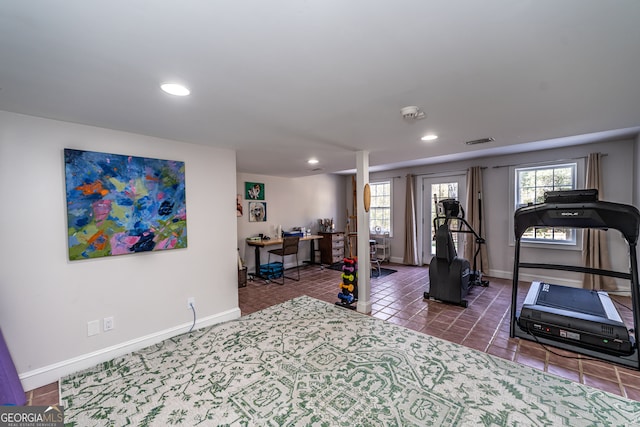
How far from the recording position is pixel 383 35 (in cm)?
119

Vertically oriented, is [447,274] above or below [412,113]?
below

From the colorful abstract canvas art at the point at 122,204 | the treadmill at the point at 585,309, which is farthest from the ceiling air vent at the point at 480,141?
the colorful abstract canvas art at the point at 122,204

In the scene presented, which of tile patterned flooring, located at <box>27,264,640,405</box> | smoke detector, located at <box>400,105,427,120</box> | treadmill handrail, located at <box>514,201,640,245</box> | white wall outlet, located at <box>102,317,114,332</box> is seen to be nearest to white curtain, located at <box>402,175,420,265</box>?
tile patterned flooring, located at <box>27,264,640,405</box>

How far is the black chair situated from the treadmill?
0.82m

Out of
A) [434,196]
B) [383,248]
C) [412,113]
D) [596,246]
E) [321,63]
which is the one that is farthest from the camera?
[383,248]

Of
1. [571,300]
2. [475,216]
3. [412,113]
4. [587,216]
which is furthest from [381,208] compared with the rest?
[412,113]

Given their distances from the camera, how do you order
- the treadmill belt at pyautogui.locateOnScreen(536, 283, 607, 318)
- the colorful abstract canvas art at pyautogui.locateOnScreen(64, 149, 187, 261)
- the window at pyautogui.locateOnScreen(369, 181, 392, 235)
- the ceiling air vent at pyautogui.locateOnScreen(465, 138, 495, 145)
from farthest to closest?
the window at pyautogui.locateOnScreen(369, 181, 392, 235) < the ceiling air vent at pyautogui.locateOnScreen(465, 138, 495, 145) < the treadmill belt at pyautogui.locateOnScreen(536, 283, 607, 318) < the colorful abstract canvas art at pyautogui.locateOnScreen(64, 149, 187, 261)

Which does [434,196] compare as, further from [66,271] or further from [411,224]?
[66,271]

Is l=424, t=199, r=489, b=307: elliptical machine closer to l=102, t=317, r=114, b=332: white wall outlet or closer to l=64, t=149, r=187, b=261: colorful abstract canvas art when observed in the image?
l=64, t=149, r=187, b=261: colorful abstract canvas art

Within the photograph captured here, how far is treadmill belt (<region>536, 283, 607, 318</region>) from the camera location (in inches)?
116

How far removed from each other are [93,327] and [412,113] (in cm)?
339

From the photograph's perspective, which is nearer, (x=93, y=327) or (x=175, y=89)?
(x=175, y=89)

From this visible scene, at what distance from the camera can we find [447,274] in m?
3.94

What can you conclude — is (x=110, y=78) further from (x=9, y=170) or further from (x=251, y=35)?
(x=9, y=170)
